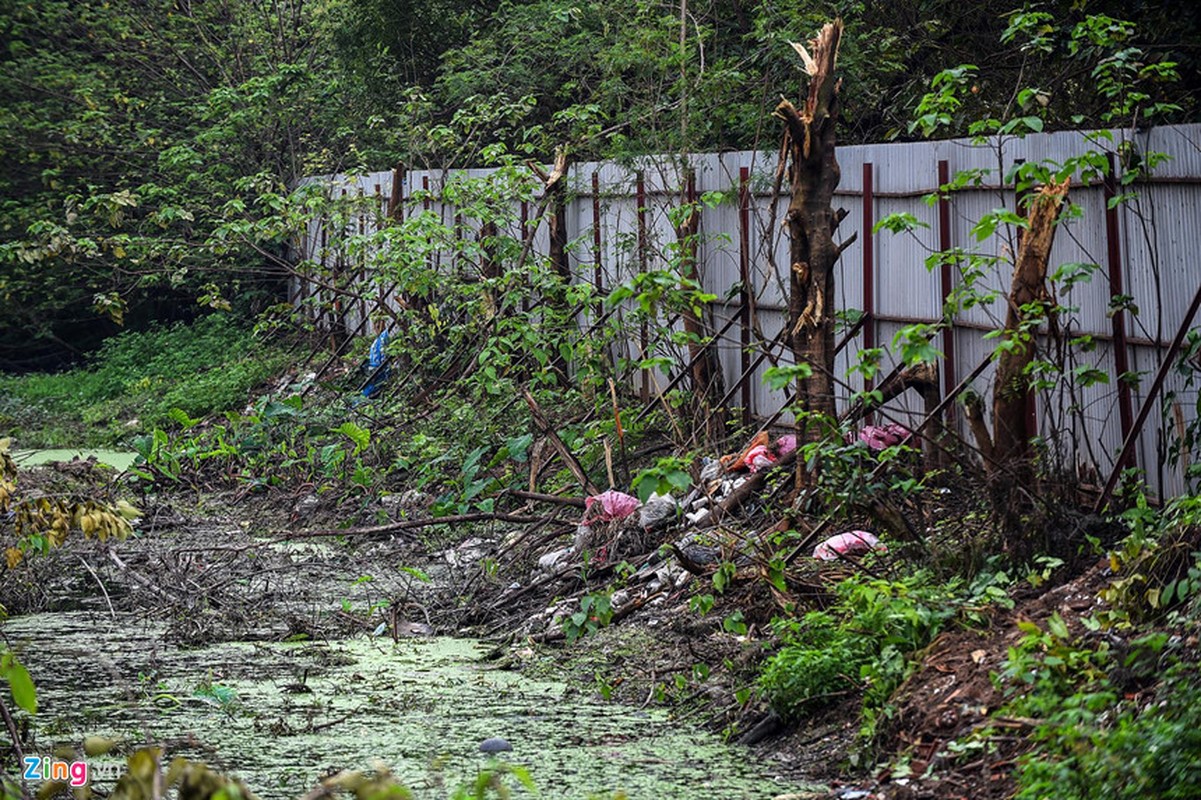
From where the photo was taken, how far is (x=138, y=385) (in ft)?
59.5

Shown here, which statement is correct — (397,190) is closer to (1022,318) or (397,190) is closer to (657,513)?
(657,513)

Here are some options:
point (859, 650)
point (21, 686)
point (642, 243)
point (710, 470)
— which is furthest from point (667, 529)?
point (21, 686)

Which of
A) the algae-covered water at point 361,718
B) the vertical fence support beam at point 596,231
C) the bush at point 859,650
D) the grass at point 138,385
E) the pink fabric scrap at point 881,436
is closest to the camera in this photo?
the algae-covered water at point 361,718

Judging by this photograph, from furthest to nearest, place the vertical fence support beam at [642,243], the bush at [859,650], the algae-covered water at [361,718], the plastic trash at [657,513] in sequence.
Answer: the vertical fence support beam at [642,243] < the plastic trash at [657,513] < the bush at [859,650] < the algae-covered water at [361,718]

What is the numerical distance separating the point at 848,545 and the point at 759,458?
143 centimetres

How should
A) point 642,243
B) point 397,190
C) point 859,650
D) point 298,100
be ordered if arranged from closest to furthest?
point 859,650, point 642,243, point 397,190, point 298,100

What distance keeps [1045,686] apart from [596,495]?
4.24 m

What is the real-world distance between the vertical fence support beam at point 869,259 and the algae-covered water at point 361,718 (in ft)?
10.4

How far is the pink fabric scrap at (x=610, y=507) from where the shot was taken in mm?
8258

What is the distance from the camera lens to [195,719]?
6.00 meters

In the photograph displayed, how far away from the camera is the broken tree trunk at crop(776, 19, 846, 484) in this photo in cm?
768

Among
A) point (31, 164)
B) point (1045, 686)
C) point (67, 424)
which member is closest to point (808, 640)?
point (1045, 686)

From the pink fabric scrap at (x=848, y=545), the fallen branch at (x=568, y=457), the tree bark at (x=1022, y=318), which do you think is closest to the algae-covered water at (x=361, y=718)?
the pink fabric scrap at (x=848, y=545)

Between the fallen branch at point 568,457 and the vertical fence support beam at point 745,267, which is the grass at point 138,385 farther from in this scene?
the vertical fence support beam at point 745,267
